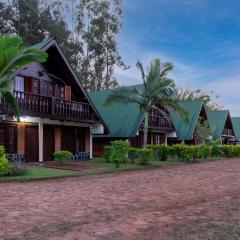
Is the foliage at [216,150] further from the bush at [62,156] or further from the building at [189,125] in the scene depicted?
the bush at [62,156]

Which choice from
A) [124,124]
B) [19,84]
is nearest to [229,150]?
[124,124]

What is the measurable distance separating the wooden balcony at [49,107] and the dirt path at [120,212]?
28.3 feet

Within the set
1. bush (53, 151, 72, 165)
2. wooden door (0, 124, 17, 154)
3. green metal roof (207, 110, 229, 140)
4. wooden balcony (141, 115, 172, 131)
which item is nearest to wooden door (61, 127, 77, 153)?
bush (53, 151, 72, 165)

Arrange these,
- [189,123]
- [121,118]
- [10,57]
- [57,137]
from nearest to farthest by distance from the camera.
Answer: [10,57]
[57,137]
[121,118]
[189,123]

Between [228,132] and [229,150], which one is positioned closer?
[229,150]

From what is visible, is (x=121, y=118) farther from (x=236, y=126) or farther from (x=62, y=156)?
(x=236, y=126)

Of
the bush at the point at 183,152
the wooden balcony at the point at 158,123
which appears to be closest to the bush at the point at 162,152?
the bush at the point at 183,152

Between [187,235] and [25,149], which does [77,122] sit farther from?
[187,235]

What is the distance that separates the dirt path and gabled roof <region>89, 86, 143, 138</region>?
59.8ft

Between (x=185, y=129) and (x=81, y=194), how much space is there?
31238mm

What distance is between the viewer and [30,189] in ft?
45.2

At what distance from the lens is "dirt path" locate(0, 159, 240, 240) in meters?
7.28

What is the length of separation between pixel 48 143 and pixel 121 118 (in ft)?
32.0

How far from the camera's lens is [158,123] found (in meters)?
37.1
